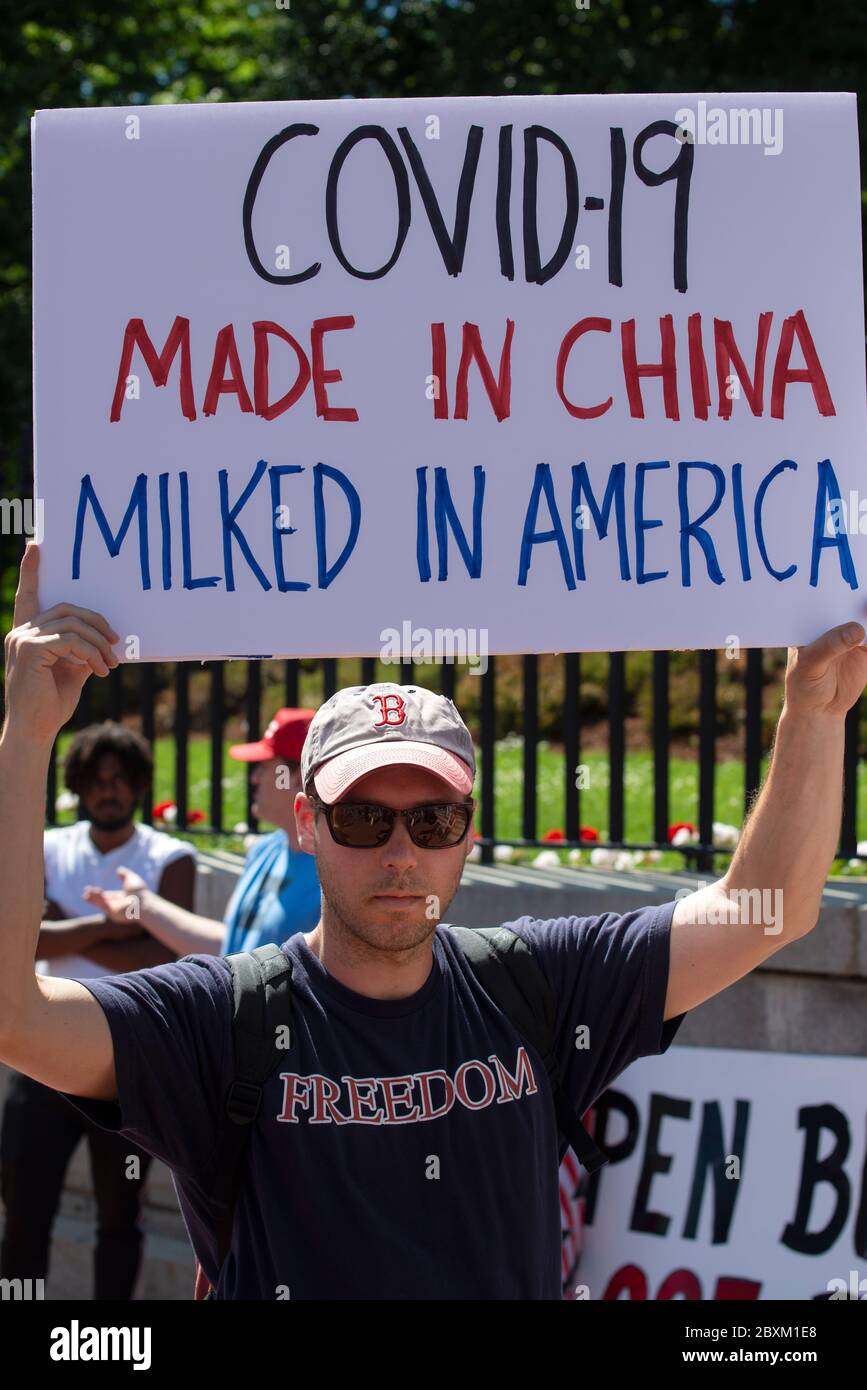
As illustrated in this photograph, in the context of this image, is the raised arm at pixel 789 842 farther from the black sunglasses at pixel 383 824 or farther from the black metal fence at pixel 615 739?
the black metal fence at pixel 615 739

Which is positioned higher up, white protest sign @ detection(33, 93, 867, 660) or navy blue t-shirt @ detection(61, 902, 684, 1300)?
Result: white protest sign @ detection(33, 93, 867, 660)

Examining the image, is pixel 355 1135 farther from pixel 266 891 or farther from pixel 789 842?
pixel 266 891

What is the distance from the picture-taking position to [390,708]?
8.14ft

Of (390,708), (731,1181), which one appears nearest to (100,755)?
(731,1181)

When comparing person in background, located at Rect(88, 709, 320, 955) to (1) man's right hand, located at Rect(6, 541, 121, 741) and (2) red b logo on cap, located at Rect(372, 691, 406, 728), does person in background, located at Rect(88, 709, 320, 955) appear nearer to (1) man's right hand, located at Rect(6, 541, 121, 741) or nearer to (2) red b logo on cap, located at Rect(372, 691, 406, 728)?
(2) red b logo on cap, located at Rect(372, 691, 406, 728)

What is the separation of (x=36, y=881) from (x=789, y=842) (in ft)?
3.67

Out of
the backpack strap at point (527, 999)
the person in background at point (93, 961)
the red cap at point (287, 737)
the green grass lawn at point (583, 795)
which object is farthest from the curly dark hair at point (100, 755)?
the backpack strap at point (527, 999)

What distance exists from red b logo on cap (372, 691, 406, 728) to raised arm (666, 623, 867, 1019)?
54 centimetres

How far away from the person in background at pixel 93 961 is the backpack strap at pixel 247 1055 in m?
2.81

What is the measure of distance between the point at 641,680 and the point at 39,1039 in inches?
372

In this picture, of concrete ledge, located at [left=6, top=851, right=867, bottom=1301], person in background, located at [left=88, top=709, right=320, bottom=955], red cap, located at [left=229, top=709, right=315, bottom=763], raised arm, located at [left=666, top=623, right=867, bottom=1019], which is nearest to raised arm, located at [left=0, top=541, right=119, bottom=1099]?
raised arm, located at [left=666, top=623, right=867, bottom=1019]

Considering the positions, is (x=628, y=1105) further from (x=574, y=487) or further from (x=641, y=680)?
(x=641, y=680)

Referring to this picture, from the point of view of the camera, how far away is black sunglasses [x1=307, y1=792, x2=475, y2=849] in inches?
A: 93.1

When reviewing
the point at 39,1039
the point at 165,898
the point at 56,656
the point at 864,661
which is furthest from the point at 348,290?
the point at 165,898
